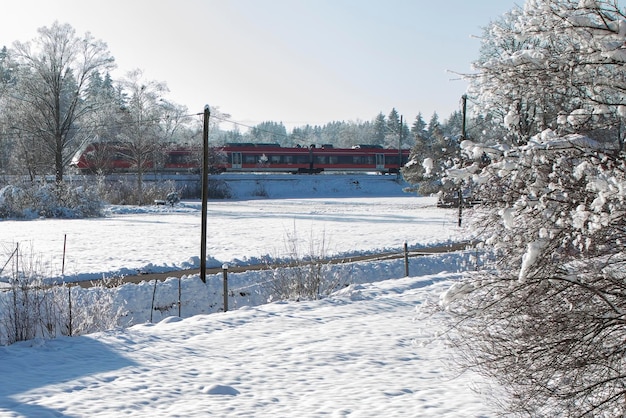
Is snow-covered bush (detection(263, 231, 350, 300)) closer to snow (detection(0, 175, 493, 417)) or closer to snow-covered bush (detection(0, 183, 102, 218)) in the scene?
snow (detection(0, 175, 493, 417))

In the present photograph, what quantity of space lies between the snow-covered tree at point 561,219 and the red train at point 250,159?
174ft

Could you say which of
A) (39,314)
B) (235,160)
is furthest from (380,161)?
(39,314)

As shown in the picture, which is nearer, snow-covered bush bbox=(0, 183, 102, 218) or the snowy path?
the snowy path

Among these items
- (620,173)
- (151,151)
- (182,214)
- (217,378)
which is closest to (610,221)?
(620,173)

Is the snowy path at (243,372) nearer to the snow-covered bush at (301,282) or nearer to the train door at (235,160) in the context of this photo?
the snow-covered bush at (301,282)

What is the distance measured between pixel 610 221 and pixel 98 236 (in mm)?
24119

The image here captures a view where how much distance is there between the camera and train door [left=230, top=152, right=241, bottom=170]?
6544 centimetres

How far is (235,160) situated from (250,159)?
1589 mm

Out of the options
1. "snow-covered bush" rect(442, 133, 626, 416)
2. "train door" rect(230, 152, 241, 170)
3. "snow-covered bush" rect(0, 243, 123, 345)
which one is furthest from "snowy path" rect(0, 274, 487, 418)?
"train door" rect(230, 152, 241, 170)

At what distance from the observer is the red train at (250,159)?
2285 inches

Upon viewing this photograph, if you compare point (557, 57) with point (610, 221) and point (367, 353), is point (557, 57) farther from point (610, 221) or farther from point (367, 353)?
point (367, 353)

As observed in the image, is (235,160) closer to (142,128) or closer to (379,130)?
(142,128)

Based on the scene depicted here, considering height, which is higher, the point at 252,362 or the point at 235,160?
the point at 235,160

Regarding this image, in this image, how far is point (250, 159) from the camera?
2603 inches
